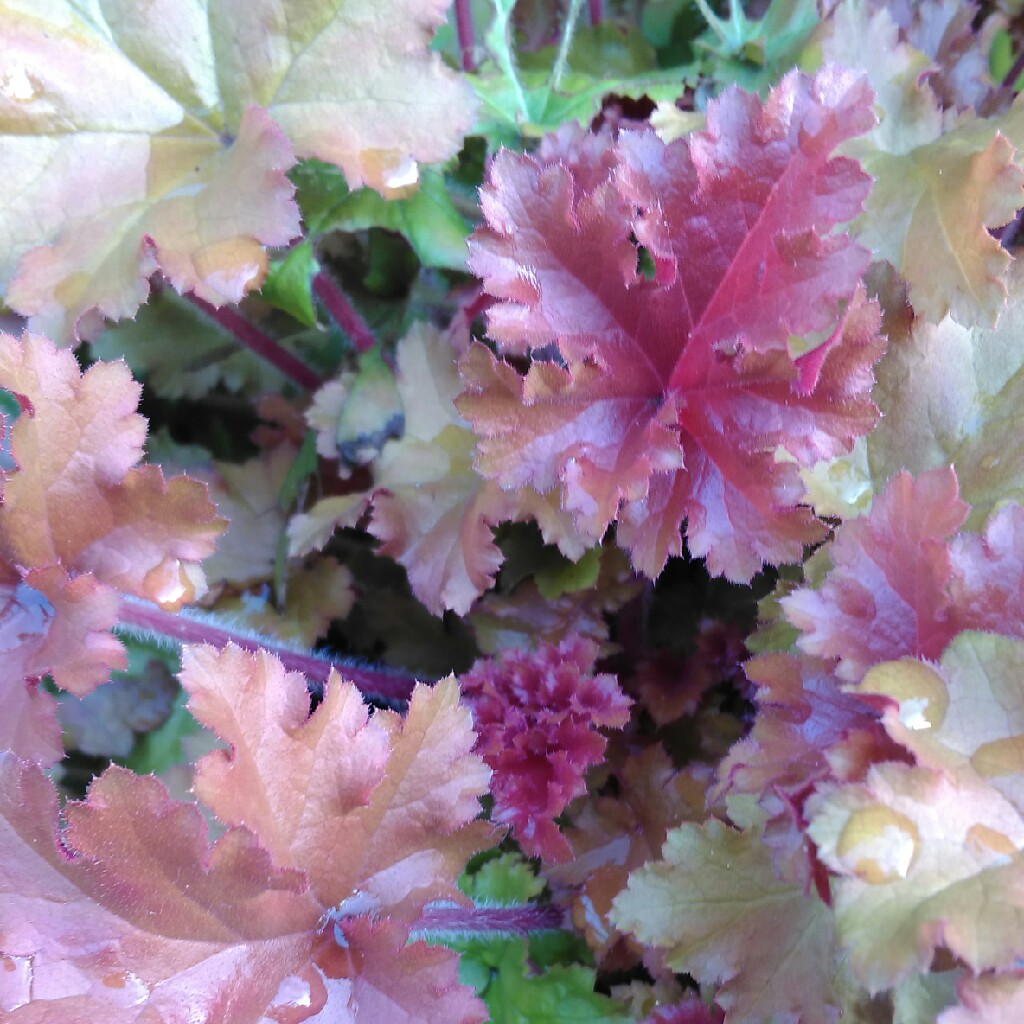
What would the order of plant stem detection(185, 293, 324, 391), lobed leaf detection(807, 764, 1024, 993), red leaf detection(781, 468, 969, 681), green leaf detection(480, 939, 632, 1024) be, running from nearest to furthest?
lobed leaf detection(807, 764, 1024, 993) → red leaf detection(781, 468, 969, 681) → green leaf detection(480, 939, 632, 1024) → plant stem detection(185, 293, 324, 391)

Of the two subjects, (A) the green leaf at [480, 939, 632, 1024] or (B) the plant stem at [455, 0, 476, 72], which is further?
(B) the plant stem at [455, 0, 476, 72]

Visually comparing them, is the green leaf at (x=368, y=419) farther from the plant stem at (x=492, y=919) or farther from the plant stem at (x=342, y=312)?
the plant stem at (x=492, y=919)

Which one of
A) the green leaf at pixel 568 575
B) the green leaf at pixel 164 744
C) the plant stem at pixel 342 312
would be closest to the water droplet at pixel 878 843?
the green leaf at pixel 568 575

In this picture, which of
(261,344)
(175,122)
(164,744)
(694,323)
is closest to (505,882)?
(164,744)

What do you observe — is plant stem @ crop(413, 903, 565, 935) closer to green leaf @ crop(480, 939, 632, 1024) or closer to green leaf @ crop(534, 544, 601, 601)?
green leaf @ crop(480, 939, 632, 1024)

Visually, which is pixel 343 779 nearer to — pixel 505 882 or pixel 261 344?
pixel 505 882

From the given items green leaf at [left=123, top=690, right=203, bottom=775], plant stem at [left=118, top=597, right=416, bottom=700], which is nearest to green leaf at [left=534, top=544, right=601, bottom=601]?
plant stem at [left=118, top=597, right=416, bottom=700]

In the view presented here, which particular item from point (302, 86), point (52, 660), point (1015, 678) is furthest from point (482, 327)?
point (1015, 678)
